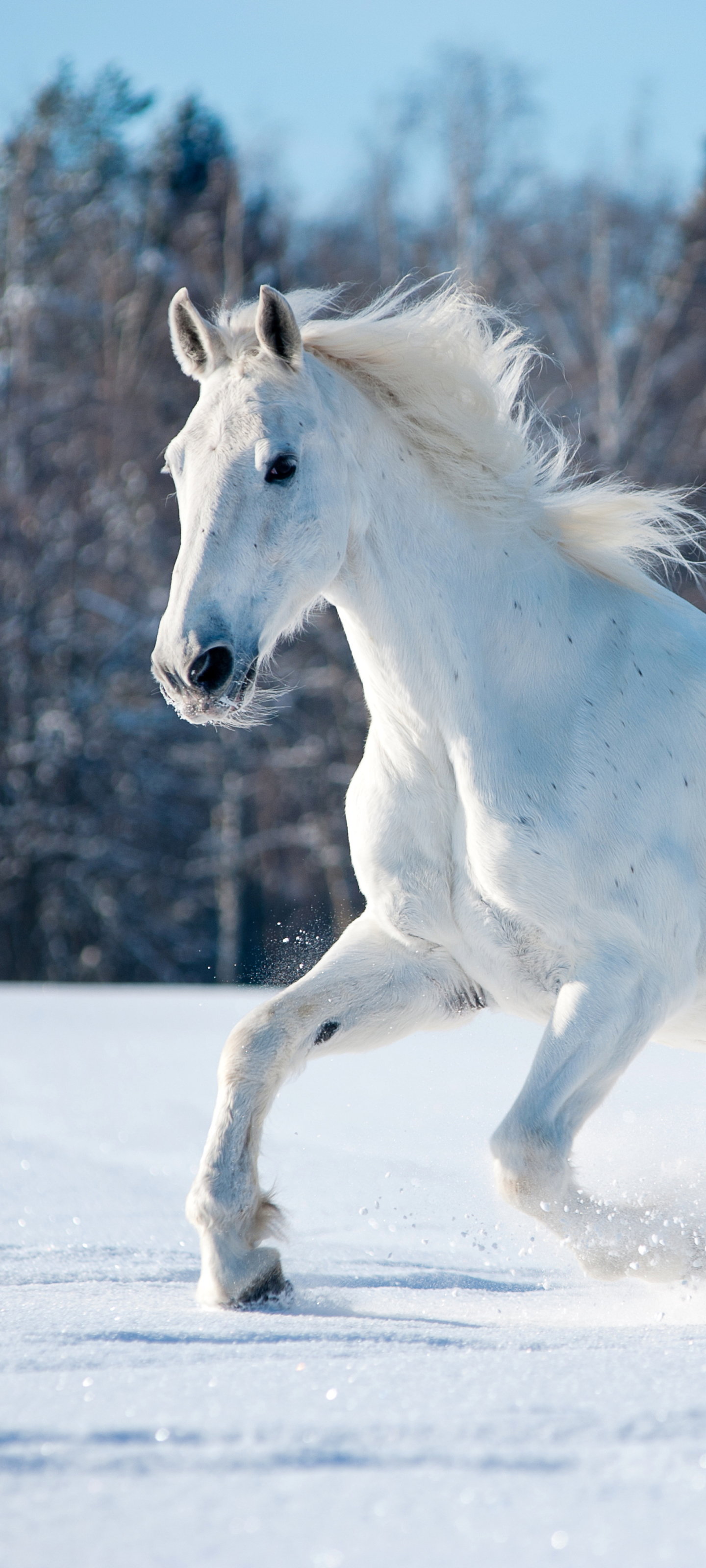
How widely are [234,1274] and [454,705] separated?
1.13 m

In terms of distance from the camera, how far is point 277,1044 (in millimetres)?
2725

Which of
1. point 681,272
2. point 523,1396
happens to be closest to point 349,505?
point 523,1396

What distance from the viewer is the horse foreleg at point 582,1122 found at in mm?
2418

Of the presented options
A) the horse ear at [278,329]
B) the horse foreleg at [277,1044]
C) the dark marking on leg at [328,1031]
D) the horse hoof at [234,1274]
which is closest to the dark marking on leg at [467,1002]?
the horse foreleg at [277,1044]

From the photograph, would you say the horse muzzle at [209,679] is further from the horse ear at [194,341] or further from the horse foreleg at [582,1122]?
the horse foreleg at [582,1122]

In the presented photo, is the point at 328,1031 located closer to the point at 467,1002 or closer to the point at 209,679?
the point at 467,1002

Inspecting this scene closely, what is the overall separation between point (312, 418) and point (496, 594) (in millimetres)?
509

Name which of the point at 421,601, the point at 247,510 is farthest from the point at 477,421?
the point at 247,510

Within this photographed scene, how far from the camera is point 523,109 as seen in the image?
15.7 meters

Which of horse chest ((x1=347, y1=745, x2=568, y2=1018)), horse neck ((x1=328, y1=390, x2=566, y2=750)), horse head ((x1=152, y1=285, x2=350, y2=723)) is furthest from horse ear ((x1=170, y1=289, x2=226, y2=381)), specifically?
horse chest ((x1=347, y1=745, x2=568, y2=1018))

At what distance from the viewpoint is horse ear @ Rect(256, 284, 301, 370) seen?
8.55ft

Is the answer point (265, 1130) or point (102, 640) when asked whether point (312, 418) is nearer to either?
point (265, 1130)

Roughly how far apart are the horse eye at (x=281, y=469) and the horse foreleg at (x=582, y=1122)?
1.07m

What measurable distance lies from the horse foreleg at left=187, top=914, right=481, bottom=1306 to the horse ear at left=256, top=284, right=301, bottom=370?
45.2 inches
